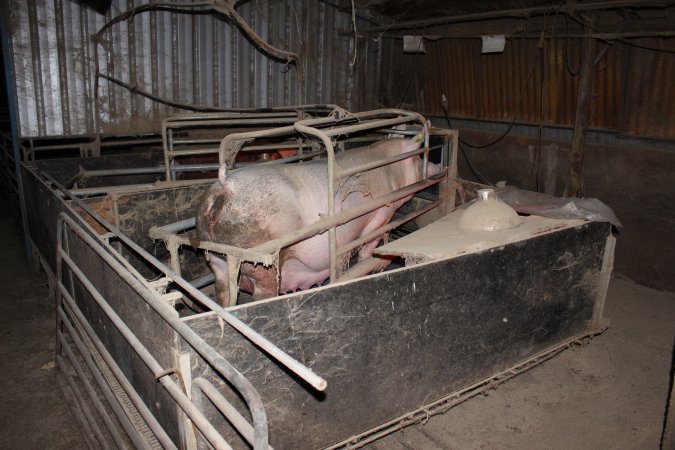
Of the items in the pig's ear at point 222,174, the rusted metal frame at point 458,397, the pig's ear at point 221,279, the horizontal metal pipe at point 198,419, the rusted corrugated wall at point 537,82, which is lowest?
the rusted metal frame at point 458,397

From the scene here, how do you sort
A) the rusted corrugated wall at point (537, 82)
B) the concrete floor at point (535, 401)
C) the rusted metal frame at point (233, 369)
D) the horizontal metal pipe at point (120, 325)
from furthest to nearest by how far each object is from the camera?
the rusted corrugated wall at point (537, 82), the concrete floor at point (535, 401), the horizontal metal pipe at point (120, 325), the rusted metal frame at point (233, 369)

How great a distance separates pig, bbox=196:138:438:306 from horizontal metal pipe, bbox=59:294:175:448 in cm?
93

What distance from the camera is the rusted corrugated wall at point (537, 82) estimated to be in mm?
5766

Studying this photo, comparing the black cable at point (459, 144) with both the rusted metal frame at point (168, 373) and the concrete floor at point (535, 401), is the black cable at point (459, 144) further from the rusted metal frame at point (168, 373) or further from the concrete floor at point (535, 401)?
the rusted metal frame at point (168, 373)

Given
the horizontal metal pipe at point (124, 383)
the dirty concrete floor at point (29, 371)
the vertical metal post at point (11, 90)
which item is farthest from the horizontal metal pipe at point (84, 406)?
the vertical metal post at point (11, 90)

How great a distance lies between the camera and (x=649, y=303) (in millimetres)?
5605

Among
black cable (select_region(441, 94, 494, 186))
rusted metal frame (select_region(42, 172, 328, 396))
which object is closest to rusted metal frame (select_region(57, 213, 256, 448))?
rusted metal frame (select_region(42, 172, 328, 396))

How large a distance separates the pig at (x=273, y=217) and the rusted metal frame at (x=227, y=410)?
5.10 ft

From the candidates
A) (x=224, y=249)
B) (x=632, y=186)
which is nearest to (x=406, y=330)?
(x=224, y=249)

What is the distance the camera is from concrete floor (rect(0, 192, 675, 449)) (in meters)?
3.43

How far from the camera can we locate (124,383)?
267 centimetres

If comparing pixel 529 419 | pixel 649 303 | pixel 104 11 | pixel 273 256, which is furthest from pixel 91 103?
pixel 649 303

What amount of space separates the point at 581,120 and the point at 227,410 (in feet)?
20.1

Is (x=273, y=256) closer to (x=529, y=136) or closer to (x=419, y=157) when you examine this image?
(x=419, y=157)
